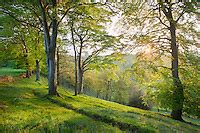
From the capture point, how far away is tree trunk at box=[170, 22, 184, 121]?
87.3ft

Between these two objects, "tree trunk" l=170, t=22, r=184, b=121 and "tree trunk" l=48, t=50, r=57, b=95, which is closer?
"tree trunk" l=170, t=22, r=184, b=121

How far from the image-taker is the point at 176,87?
26.7 m

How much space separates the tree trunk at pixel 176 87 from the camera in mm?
26609

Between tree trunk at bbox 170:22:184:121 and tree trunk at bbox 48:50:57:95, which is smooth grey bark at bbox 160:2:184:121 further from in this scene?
tree trunk at bbox 48:50:57:95

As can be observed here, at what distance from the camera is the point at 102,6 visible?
2836cm

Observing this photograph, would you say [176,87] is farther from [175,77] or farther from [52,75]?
[52,75]

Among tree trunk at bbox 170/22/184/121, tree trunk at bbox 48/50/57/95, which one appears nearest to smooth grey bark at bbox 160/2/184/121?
tree trunk at bbox 170/22/184/121

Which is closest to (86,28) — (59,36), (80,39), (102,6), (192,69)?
(80,39)

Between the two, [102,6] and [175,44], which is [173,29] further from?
[102,6]

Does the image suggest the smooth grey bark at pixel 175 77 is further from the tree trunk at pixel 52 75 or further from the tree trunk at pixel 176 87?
the tree trunk at pixel 52 75

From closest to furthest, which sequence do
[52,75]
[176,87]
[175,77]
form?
[176,87]
[175,77]
[52,75]

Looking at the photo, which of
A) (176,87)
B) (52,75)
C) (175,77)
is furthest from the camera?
(52,75)

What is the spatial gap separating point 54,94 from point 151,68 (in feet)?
38.7

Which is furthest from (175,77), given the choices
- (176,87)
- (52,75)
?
Result: (52,75)
